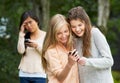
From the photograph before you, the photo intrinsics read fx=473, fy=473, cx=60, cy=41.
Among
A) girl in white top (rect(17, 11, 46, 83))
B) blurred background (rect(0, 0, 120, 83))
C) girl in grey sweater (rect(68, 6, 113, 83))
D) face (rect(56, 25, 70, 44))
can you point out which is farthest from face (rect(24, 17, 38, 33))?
face (rect(56, 25, 70, 44))

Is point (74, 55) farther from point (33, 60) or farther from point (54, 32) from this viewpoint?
point (33, 60)

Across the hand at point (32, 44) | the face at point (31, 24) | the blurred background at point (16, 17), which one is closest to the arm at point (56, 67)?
the hand at point (32, 44)

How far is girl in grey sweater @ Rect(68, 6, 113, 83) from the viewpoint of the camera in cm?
428

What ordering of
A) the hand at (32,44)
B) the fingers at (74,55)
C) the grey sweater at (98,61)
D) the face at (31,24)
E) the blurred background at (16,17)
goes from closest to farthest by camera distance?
the fingers at (74,55)
the grey sweater at (98,61)
the hand at (32,44)
the face at (31,24)
the blurred background at (16,17)

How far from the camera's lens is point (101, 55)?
4.32 meters

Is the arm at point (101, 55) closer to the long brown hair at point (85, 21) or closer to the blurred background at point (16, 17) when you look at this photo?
the long brown hair at point (85, 21)

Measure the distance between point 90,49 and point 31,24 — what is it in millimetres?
1786

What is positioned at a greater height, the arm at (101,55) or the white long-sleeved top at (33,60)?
the arm at (101,55)

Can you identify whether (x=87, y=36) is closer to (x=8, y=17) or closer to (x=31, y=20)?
(x=31, y=20)

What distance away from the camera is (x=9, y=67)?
26.2 ft

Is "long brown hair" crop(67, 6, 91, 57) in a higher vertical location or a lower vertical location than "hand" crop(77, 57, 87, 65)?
higher

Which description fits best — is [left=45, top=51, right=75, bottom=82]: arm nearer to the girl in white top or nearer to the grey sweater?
the grey sweater


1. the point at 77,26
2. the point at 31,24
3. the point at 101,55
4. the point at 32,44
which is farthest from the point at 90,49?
the point at 31,24

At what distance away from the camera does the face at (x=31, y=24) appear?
19.7 feet
